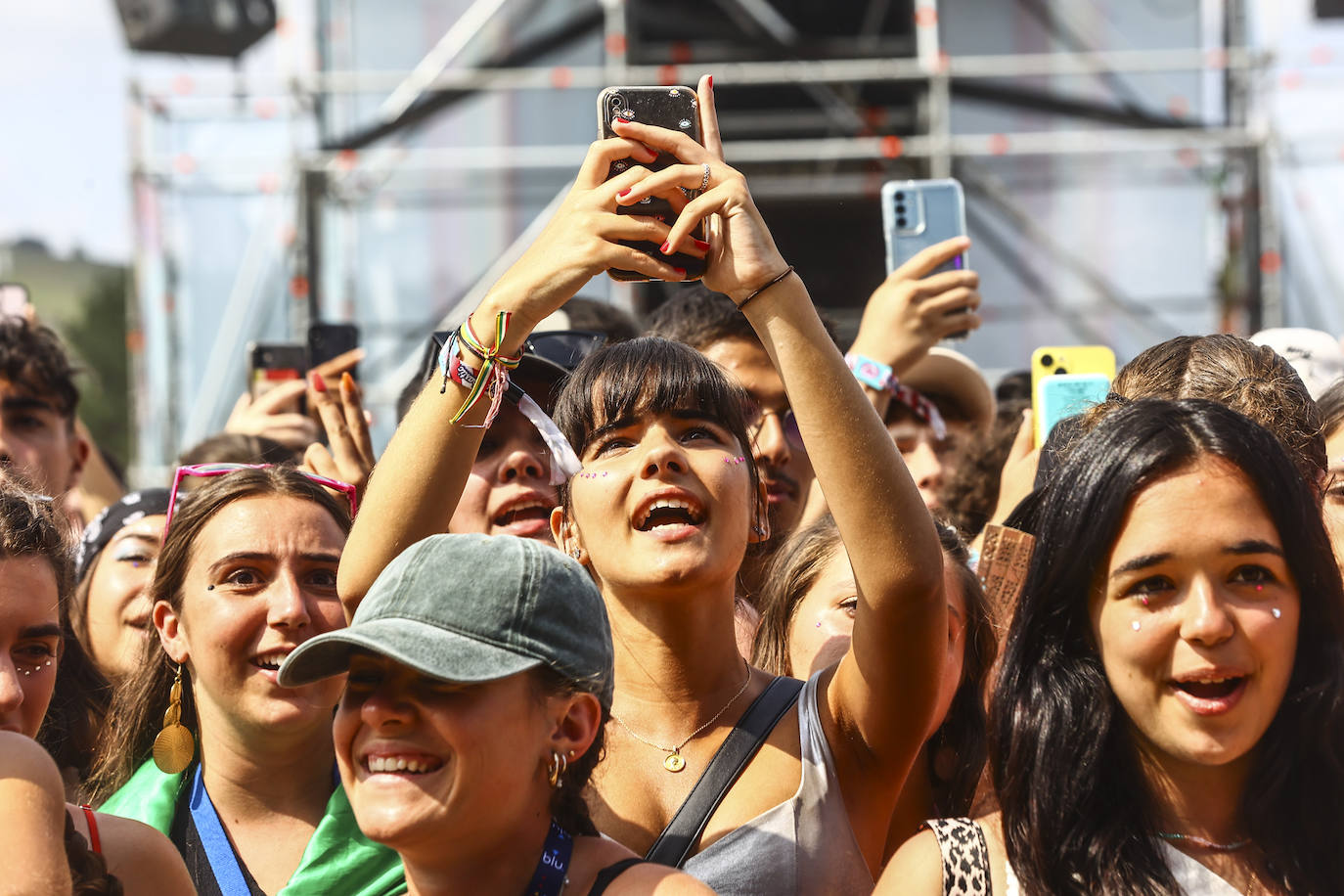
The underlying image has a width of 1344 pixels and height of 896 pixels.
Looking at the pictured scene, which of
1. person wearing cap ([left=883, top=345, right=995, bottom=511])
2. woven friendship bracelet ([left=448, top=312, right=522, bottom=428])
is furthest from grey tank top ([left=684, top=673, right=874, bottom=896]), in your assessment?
person wearing cap ([left=883, top=345, right=995, bottom=511])

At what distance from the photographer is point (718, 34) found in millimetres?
9492

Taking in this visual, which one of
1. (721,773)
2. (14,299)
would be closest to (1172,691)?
(721,773)

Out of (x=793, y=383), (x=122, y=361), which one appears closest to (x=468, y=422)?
(x=793, y=383)

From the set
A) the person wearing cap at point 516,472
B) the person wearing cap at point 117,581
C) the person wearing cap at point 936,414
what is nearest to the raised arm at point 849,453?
the person wearing cap at point 516,472

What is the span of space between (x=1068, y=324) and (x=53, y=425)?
19.0ft

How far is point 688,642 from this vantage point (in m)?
2.72

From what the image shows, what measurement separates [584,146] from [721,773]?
668cm

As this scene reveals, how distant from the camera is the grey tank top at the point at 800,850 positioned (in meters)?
2.43

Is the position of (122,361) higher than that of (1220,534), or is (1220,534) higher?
(1220,534)

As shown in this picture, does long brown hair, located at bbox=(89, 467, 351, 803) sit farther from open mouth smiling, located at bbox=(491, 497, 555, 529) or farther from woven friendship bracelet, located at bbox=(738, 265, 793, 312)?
woven friendship bracelet, located at bbox=(738, 265, 793, 312)

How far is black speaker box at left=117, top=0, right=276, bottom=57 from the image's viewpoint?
10086mm

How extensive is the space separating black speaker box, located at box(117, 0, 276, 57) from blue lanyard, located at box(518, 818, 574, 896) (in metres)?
8.89

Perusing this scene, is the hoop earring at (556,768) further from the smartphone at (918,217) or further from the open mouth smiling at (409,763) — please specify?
the smartphone at (918,217)

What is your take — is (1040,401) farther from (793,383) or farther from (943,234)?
(793,383)
